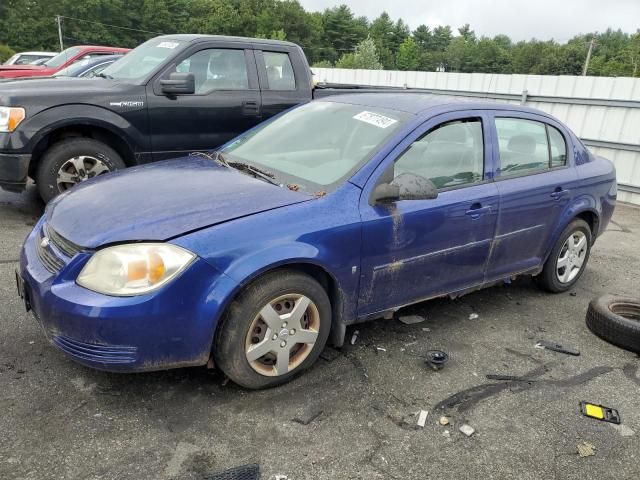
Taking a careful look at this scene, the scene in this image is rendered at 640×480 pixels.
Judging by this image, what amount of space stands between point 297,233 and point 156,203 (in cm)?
78

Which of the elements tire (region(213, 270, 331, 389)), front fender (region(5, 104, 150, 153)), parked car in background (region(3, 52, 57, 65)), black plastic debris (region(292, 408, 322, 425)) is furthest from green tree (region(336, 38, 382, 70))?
black plastic debris (region(292, 408, 322, 425))

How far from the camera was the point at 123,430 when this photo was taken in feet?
8.45

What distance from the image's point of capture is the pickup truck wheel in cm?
543

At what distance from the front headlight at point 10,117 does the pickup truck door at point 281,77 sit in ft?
8.39

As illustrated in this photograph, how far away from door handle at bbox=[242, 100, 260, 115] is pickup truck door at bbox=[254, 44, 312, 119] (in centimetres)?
10

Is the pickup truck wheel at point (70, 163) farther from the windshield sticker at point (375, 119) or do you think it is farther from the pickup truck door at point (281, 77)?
the windshield sticker at point (375, 119)

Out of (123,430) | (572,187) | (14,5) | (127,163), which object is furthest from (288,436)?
(14,5)

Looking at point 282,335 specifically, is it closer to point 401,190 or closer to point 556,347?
point 401,190

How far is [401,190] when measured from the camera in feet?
10.3

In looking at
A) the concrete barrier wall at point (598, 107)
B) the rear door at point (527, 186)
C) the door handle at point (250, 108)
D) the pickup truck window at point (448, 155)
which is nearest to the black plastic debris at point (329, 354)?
the pickup truck window at point (448, 155)

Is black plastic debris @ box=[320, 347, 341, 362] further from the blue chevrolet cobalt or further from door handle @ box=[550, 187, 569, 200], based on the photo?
door handle @ box=[550, 187, 569, 200]

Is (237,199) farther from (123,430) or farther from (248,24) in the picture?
(248,24)

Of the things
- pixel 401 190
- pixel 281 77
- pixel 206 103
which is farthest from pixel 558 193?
pixel 206 103

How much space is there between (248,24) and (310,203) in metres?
100
